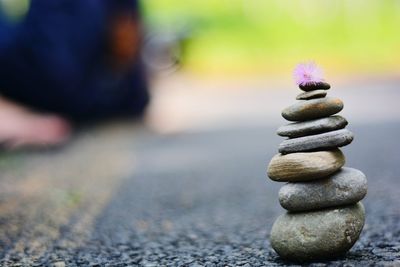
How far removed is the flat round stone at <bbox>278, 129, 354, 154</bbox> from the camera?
177 centimetres

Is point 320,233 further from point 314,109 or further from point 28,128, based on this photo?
point 28,128

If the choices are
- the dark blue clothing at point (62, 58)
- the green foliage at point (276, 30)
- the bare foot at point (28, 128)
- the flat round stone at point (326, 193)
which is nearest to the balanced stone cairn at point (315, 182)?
the flat round stone at point (326, 193)

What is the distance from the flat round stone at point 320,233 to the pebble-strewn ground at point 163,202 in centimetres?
4

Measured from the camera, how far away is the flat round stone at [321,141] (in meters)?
1.77

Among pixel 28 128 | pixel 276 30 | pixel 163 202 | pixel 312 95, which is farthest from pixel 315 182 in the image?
pixel 276 30

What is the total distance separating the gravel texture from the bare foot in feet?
0.81

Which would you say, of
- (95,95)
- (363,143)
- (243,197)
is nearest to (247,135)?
(363,143)

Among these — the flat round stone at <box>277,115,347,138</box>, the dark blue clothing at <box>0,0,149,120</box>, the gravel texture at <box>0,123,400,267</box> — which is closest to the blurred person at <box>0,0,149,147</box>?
the dark blue clothing at <box>0,0,149,120</box>

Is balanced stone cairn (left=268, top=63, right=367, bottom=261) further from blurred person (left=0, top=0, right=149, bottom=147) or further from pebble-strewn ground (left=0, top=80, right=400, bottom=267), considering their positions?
blurred person (left=0, top=0, right=149, bottom=147)

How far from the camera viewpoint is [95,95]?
6.07 m

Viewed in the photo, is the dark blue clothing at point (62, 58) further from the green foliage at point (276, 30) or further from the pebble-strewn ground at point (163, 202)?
the green foliage at point (276, 30)

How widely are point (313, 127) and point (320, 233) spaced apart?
0.29 metres

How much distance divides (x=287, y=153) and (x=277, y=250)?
11.1 inches

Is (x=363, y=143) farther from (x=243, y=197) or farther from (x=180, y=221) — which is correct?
(x=180, y=221)
